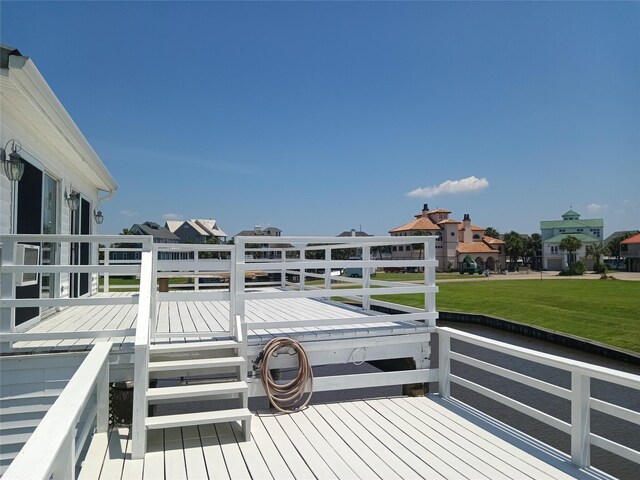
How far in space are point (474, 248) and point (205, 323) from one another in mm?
58976

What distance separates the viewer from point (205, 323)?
19.0 feet

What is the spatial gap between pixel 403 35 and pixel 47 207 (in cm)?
1173

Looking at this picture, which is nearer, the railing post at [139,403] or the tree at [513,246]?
the railing post at [139,403]

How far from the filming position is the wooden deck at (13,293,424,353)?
438 centimetres

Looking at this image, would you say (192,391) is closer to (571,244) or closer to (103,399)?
(103,399)

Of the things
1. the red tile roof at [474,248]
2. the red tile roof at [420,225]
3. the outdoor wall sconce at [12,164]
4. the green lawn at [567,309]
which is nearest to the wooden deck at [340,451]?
the outdoor wall sconce at [12,164]

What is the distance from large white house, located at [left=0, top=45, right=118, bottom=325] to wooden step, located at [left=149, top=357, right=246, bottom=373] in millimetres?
2308

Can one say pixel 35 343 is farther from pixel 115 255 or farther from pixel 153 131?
pixel 115 255

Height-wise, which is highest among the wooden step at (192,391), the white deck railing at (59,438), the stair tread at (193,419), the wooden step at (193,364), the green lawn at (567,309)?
the white deck railing at (59,438)

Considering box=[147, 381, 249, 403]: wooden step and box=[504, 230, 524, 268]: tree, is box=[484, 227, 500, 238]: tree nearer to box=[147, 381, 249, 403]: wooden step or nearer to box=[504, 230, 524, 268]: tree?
box=[504, 230, 524, 268]: tree

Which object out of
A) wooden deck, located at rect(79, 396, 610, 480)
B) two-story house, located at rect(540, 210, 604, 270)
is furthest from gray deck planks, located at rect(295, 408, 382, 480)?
two-story house, located at rect(540, 210, 604, 270)

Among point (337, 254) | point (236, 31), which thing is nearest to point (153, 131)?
point (236, 31)

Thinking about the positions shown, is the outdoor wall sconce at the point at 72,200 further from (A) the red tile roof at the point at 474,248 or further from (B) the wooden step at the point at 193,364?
(A) the red tile roof at the point at 474,248

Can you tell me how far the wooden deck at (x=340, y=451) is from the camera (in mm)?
3199
